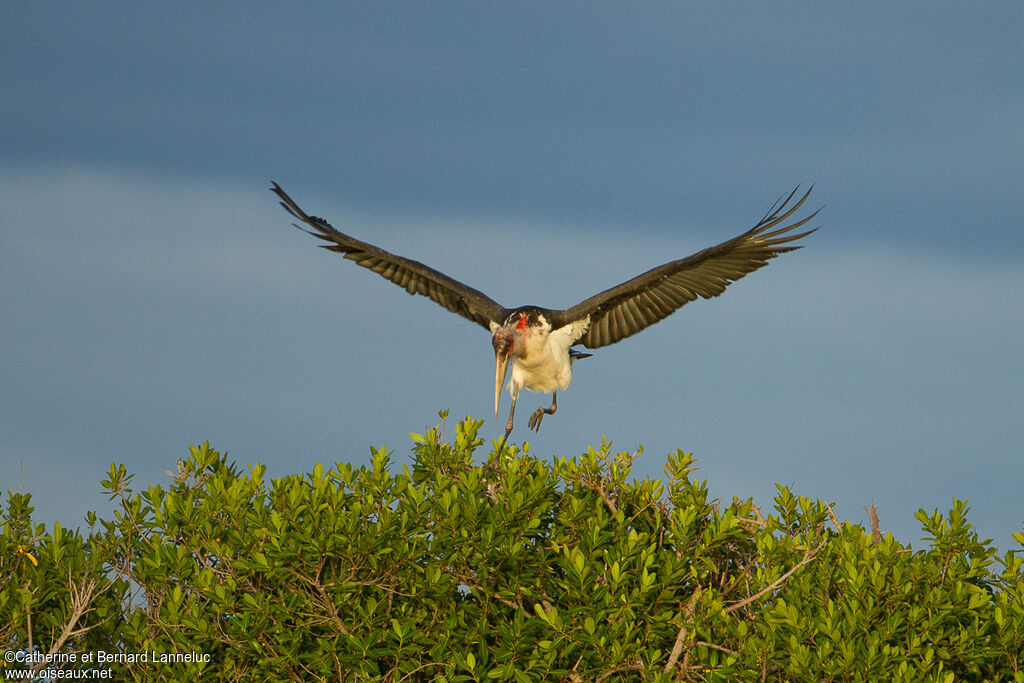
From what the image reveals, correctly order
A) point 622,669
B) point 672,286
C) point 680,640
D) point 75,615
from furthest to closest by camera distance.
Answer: point 672,286
point 75,615
point 680,640
point 622,669

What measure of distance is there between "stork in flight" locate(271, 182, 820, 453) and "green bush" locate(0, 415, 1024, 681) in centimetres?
473

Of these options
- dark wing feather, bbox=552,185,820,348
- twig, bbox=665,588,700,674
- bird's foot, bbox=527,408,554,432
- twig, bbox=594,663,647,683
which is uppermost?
dark wing feather, bbox=552,185,820,348

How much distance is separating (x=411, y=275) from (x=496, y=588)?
8314 millimetres

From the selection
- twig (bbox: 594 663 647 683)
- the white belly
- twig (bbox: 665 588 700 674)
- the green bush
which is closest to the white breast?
the white belly

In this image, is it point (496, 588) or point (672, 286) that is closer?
point (496, 588)

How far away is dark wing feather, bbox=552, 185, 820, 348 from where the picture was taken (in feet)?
43.3

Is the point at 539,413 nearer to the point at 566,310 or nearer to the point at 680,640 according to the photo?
the point at 566,310

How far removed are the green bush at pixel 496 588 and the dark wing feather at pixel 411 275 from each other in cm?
604

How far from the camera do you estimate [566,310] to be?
14.7 metres

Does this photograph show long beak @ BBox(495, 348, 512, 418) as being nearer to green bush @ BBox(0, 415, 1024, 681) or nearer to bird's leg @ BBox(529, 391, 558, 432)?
bird's leg @ BBox(529, 391, 558, 432)

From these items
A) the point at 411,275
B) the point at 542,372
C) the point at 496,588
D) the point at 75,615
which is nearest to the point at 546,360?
the point at 542,372

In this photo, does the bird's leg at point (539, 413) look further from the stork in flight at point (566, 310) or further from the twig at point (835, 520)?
the twig at point (835, 520)

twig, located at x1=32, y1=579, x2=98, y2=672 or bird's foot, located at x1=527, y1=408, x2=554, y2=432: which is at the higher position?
bird's foot, located at x1=527, y1=408, x2=554, y2=432

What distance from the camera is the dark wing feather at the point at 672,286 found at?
13.2m
